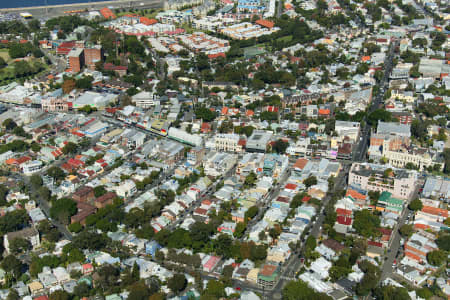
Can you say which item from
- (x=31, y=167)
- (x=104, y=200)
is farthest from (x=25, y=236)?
(x=31, y=167)

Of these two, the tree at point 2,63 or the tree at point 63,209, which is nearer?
the tree at point 63,209

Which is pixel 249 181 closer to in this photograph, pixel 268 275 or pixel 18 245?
pixel 268 275

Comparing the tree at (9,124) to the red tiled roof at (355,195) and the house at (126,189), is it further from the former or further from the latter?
the red tiled roof at (355,195)

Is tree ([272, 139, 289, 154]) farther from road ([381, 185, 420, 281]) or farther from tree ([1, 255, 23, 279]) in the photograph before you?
tree ([1, 255, 23, 279])

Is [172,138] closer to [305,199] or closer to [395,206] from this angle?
[305,199]

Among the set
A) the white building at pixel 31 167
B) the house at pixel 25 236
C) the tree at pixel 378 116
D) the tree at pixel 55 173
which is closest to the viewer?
the house at pixel 25 236

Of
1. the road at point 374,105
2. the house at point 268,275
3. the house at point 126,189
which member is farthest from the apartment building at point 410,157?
the house at point 126,189

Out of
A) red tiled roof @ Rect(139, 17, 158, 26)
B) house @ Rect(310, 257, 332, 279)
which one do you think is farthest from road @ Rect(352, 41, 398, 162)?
red tiled roof @ Rect(139, 17, 158, 26)
